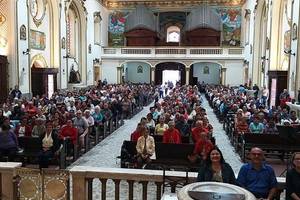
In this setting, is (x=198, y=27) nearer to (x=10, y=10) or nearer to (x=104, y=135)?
(x=10, y=10)

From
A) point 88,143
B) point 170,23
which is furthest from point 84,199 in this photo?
point 170,23

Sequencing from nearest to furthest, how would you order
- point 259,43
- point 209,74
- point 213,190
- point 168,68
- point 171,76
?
point 213,190 → point 259,43 → point 168,68 → point 209,74 → point 171,76

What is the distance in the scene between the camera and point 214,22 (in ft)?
111

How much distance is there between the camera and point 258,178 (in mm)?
4664

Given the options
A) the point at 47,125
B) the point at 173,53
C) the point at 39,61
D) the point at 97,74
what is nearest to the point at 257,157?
the point at 47,125

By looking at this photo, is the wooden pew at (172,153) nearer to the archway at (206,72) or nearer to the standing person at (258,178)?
the standing person at (258,178)

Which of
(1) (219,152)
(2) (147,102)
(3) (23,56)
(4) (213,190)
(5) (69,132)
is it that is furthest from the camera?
(2) (147,102)

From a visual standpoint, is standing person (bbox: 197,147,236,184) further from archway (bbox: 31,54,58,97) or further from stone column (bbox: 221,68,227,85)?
stone column (bbox: 221,68,227,85)

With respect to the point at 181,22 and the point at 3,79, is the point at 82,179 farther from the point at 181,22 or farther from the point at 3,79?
the point at 181,22

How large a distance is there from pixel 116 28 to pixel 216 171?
32.0m

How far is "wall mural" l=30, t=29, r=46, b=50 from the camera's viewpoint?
819 inches

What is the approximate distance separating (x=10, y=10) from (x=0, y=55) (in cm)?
243

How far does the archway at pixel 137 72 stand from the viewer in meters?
38.1

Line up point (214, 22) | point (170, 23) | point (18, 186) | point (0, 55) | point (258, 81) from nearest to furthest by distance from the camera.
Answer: point (18, 186) → point (0, 55) → point (258, 81) → point (214, 22) → point (170, 23)
